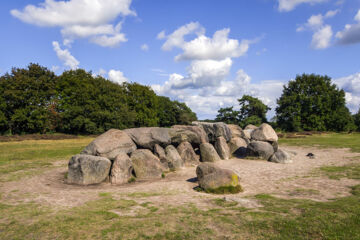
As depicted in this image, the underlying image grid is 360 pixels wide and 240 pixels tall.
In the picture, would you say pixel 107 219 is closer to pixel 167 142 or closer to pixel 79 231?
pixel 79 231

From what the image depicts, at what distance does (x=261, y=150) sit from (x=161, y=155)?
8108 millimetres

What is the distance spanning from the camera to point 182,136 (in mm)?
19344

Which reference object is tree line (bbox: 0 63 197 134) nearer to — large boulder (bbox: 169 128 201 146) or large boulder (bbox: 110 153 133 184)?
large boulder (bbox: 169 128 201 146)

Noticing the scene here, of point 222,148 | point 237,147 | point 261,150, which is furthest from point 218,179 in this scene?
point 237,147

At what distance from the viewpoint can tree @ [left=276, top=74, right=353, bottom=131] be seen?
50.2 metres

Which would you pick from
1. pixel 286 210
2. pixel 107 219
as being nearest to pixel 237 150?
pixel 286 210

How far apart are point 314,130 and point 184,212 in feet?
162

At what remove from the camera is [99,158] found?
13742 millimetres

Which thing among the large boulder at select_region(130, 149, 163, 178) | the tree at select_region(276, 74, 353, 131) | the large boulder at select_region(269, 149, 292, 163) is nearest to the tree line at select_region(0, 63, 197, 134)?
the tree at select_region(276, 74, 353, 131)

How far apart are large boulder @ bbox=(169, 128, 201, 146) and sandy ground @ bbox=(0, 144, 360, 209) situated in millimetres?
3605

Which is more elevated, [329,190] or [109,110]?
[109,110]

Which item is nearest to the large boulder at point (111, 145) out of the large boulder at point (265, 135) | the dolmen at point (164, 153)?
the dolmen at point (164, 153)

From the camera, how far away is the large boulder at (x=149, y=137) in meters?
16.8

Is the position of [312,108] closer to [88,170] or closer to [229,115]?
[229,115]
